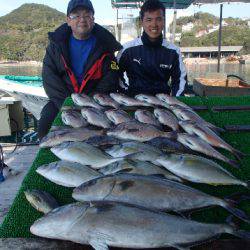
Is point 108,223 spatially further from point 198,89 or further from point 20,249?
point 198,89

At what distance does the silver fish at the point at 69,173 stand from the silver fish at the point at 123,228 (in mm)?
496

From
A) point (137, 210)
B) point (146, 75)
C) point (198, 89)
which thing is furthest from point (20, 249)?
point (198, 89)

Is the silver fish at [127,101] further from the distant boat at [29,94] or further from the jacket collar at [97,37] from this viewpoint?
the distant boat at [29,94]

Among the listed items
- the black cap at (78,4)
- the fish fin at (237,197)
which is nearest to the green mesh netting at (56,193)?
the fish fin at (237,197)

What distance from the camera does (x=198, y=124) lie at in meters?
3.39

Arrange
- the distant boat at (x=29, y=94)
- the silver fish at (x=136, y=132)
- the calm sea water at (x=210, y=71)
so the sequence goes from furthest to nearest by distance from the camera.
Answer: the calm sea water at (x=210, y=71) → the distant boat at (x=29, y=94) → the silver fish at (x=136, y=132)

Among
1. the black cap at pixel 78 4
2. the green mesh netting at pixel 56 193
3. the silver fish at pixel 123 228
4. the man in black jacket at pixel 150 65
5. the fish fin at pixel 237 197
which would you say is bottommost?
the green mesh netting at pixel 56 193

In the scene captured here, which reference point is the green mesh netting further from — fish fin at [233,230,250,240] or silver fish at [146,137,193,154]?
silver fish at [146,137,193,154]

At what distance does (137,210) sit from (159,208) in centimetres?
19

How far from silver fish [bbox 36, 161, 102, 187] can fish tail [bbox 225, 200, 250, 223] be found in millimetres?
836

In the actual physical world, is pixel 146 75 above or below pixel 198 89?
above

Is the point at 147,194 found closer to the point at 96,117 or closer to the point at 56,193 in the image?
the point at 56,193

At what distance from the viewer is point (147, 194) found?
6.65 ft

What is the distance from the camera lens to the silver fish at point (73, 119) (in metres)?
3.65
